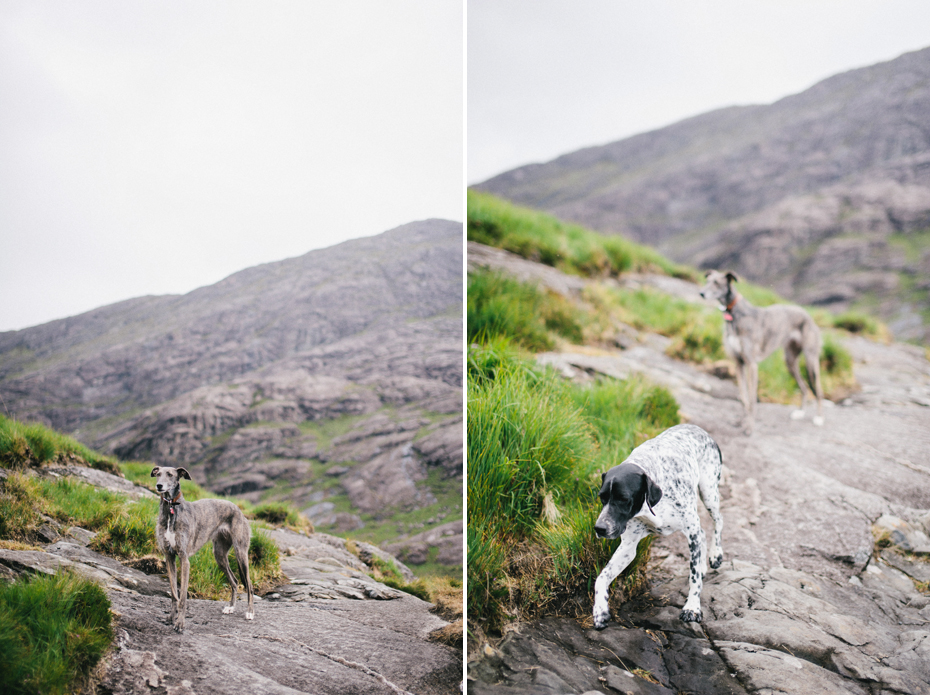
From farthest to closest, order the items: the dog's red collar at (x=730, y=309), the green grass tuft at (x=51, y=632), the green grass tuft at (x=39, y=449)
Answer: the dog's red collar at (x=730, y=309) < the green grass tuft at (x=39, y=449) < the green grass tuft at (x=51, y=632)

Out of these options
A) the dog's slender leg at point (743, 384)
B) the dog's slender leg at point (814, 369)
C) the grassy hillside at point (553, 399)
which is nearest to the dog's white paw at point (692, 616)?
the grassy hillside at point (553, 399)

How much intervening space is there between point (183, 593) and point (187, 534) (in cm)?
26

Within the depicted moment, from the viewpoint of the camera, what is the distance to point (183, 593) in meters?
2.40

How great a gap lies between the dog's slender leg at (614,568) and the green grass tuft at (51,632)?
7.06ft

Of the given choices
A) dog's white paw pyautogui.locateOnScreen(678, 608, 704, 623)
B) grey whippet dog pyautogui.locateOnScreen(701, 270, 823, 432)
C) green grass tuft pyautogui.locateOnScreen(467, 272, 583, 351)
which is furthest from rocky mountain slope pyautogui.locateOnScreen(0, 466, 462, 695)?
grey whippet dog pyautogui.locateOnScreen(701, 270, 823, 432)

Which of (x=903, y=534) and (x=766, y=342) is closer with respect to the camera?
(x=903, y=534)

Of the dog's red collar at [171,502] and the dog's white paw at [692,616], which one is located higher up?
the dog's red collar at [171,502]

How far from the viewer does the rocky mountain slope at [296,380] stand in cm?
285

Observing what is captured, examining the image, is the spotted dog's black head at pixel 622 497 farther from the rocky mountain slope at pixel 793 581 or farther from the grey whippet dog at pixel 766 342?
the grey whippet dog at pixel 766 342

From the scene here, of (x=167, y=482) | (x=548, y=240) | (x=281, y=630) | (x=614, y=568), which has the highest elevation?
(x=548, y=240)

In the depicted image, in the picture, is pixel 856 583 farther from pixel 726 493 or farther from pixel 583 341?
pixel 583 341

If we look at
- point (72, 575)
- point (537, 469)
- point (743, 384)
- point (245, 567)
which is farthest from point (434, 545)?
point (743, 384)

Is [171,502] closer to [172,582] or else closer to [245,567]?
[172,582]

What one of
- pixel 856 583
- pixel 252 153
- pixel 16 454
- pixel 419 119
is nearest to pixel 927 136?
pixel 856 583
